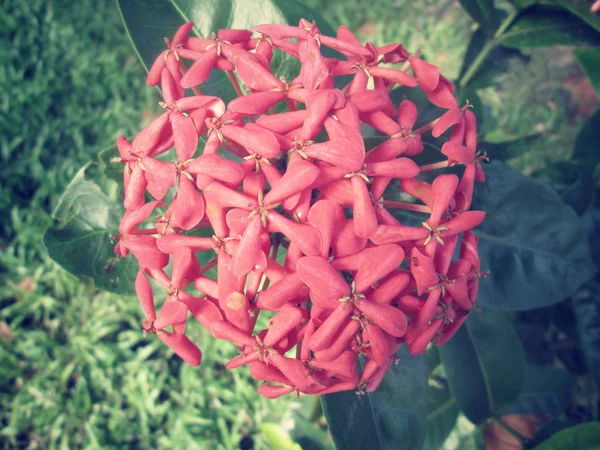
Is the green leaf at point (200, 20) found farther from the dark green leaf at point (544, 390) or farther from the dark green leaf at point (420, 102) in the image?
→ the dark green leaf at point (544, 390)

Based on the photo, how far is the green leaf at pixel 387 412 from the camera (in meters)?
1.32

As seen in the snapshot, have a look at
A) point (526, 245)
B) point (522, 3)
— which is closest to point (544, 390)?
point (526, 245)

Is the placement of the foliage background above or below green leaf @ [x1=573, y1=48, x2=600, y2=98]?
below

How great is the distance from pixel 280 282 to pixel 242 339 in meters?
0.16

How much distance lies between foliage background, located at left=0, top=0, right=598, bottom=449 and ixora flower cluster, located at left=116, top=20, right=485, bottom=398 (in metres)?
0.87

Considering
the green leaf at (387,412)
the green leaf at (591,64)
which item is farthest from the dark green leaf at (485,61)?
the green leaf at (387,412)

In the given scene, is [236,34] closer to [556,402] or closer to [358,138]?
[358,138]

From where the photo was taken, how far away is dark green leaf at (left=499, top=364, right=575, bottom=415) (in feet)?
7.35

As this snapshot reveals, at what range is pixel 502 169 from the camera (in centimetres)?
151

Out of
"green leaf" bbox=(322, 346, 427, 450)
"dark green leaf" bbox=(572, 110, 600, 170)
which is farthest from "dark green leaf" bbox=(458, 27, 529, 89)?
"green leaf" bbox=(322, 346, 427, 450)

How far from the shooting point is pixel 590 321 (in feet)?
6.37

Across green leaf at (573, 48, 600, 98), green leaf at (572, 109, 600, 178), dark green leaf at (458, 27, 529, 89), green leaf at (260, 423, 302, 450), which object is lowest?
green leaf at (260, 423, 302, 450)

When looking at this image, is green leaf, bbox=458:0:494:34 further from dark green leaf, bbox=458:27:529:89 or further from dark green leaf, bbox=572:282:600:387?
dark green leaf, bbox=572:282:600:387

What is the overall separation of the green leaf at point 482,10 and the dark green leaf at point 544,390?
1.44 m
